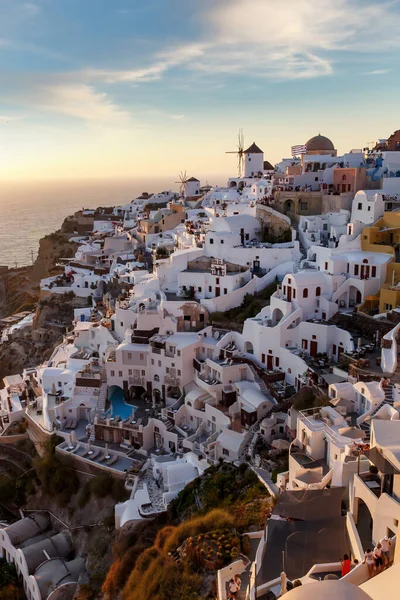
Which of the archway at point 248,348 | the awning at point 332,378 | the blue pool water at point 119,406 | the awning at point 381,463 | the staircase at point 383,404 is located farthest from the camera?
the archway at point 248,348

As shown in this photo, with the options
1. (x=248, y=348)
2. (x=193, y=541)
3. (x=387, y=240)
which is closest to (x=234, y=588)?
(x=193, y=541)

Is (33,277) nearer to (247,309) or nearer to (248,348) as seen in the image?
(247,309)

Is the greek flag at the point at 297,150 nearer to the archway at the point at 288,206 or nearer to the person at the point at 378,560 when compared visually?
the archway at the point at 288,206

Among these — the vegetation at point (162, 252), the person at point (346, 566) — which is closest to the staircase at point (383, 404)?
the person at point (346, 566)

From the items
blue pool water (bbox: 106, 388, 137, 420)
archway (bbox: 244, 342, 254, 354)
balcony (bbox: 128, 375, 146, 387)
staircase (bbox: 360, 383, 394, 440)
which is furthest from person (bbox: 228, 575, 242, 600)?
balcony (bbox: 128, 375, 146, 387)

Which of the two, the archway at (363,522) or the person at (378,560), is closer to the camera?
the person at (378,560)

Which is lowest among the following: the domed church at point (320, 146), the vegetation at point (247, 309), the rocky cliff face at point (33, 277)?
the rocky cliff face at point (33, 277)

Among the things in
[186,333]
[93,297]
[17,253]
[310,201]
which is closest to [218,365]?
[186,333]

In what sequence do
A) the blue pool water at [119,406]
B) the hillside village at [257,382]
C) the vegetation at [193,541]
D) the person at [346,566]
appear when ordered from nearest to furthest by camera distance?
the person at [346,566]
the hillside village at [257,382]
the vegetation at [193,541]
the blue pool water at [119,406]
